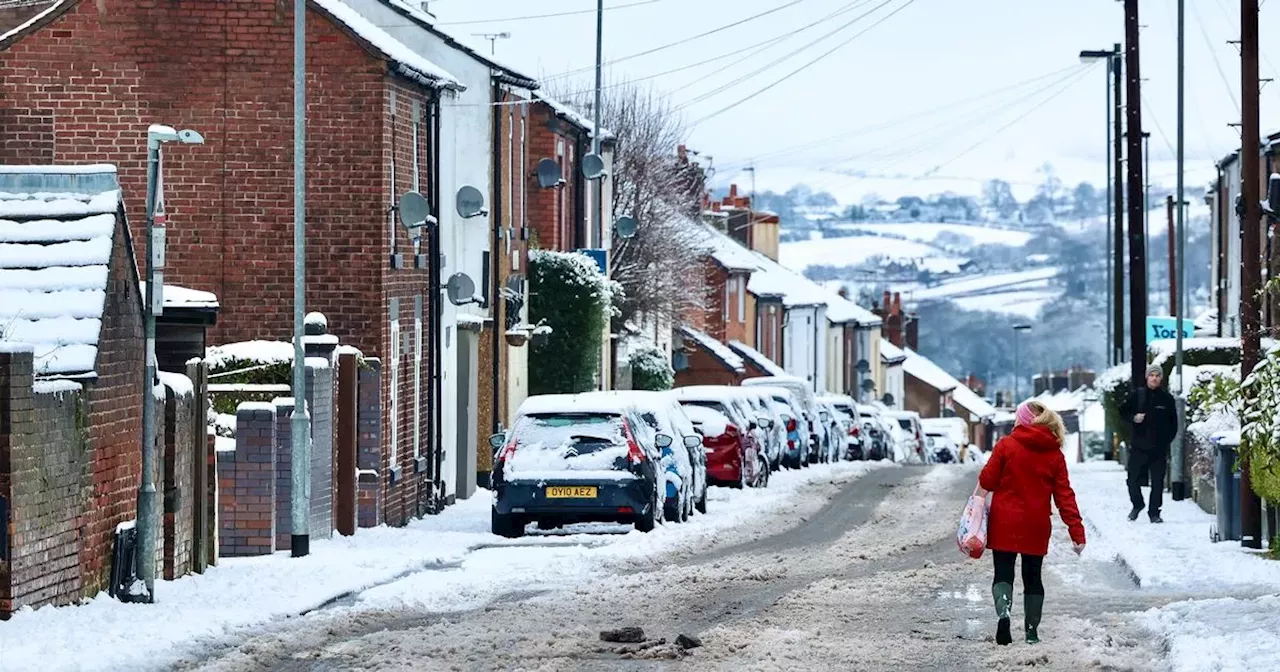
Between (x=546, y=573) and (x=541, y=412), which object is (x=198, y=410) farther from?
(x=541, y=412)

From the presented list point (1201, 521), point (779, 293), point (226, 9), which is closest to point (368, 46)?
point (226, 9)

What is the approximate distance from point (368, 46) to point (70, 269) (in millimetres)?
9916

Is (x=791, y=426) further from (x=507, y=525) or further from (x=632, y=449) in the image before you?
(x=507, y=525)

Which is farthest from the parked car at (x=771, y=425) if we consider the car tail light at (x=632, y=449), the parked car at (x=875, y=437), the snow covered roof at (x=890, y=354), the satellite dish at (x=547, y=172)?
the snow covered roof at (x=890, y=354)

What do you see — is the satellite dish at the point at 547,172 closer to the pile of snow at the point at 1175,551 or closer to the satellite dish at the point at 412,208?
the pile of snow at the point at 1175,551

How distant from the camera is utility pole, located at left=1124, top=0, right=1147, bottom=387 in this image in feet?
118

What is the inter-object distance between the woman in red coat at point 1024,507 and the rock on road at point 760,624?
0.99 ft

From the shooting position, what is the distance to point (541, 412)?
1019 inches

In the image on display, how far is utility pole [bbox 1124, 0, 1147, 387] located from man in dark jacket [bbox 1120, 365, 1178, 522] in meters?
8.32

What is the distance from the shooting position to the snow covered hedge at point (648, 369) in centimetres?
5959

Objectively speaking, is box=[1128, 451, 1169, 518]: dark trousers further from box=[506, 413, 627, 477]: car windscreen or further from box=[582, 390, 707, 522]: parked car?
box=[506, 413, 627, 477]: car windscreen

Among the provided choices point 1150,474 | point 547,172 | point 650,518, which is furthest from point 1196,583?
point 547,172

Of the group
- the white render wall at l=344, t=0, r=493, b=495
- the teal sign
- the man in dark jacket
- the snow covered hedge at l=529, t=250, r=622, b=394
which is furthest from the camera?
the teal sign

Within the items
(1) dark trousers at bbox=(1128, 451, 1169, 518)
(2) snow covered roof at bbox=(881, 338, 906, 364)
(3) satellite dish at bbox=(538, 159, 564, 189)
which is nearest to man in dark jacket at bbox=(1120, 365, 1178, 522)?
(1) dark trousers at bbox=(1128, 451, 1169, 518)
